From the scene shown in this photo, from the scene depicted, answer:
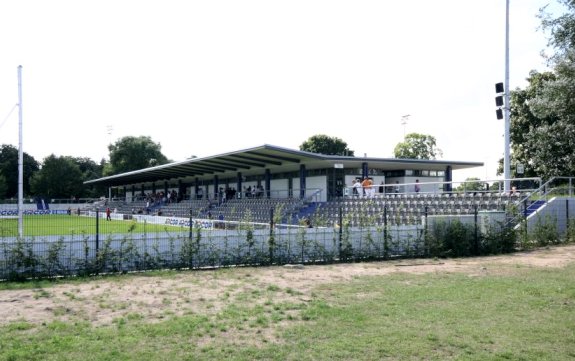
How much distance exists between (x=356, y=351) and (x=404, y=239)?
10863mm

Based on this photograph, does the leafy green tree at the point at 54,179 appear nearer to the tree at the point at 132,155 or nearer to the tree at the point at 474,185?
the tree at the point at 132,155

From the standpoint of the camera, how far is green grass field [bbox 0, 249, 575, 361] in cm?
608

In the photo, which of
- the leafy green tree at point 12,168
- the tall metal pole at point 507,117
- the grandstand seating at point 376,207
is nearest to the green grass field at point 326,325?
the grandstand seating at point 376,207

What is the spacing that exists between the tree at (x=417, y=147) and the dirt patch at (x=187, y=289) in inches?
2420

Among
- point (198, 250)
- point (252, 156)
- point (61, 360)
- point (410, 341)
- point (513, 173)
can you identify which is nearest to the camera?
point (61, 360)

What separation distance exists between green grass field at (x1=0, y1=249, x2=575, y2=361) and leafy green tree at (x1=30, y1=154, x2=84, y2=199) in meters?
81.2

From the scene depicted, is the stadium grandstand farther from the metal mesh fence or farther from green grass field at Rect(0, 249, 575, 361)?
green grass field at Rect(0, 249, 575, 361)

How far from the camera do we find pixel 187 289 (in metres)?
10.5

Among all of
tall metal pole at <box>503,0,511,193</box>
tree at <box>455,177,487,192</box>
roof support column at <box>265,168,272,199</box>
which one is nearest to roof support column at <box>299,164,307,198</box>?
roof support column at <box>265,168,272,199</box>

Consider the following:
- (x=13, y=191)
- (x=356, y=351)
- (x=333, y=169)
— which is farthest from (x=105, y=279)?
(x=13, y=191)

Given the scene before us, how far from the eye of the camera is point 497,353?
5988 millimetres

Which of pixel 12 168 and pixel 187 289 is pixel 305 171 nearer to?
pixel 187 289

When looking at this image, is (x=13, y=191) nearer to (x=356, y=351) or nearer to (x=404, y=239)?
(x=404, y=239)

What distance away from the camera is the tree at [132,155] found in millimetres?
93438
